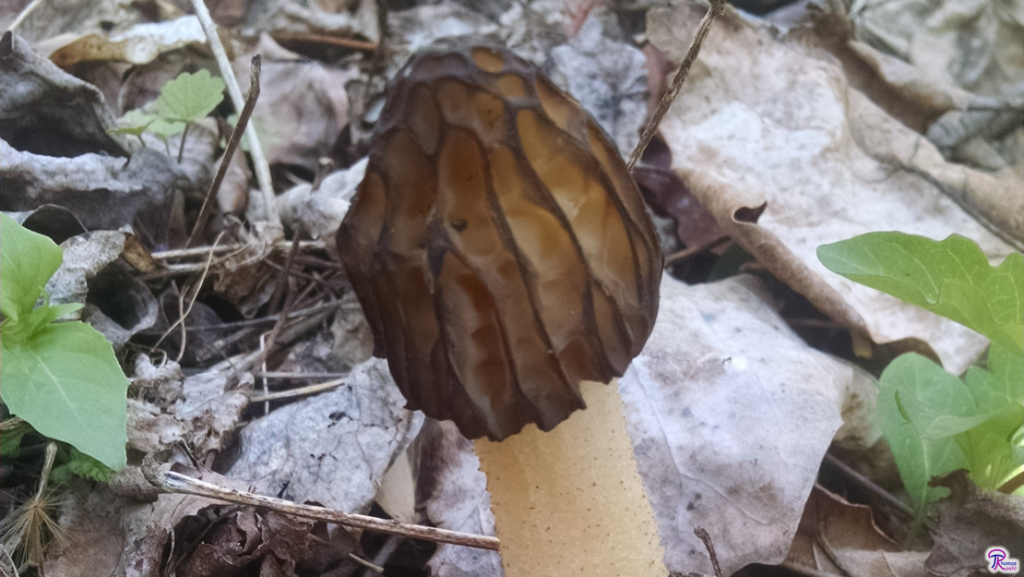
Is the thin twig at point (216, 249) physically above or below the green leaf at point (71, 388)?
below

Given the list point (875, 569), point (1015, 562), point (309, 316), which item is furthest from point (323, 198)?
point (1015, 562)

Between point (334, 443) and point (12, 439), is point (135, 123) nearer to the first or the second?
point (12, 439)

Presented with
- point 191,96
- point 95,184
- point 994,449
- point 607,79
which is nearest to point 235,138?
point 191,96

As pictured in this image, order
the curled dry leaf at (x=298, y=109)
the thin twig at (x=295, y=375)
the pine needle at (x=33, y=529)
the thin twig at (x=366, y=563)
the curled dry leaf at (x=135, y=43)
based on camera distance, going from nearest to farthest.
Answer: the pine needle at (x=33, y=529) → the thin twig at (x=366, y=563) → the thin twig at (x=295, y=375) → the curled dry leaf at (x=135, y=43) → the curled dry leaf at (x=298, y=109)

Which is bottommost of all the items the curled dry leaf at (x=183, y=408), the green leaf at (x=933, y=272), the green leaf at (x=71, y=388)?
the curled dry leaf at (x=183, y=408)

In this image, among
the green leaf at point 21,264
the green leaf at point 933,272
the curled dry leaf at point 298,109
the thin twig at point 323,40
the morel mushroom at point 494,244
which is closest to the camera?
the morel mushroom at point 494,244

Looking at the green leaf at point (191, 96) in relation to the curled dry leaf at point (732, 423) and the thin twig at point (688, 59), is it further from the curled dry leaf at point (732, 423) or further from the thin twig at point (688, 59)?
the curled dry leaf at point (732, 423)

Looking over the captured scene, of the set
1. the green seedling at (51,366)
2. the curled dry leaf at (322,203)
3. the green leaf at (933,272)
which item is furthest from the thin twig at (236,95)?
the green leaf at (933,272)
